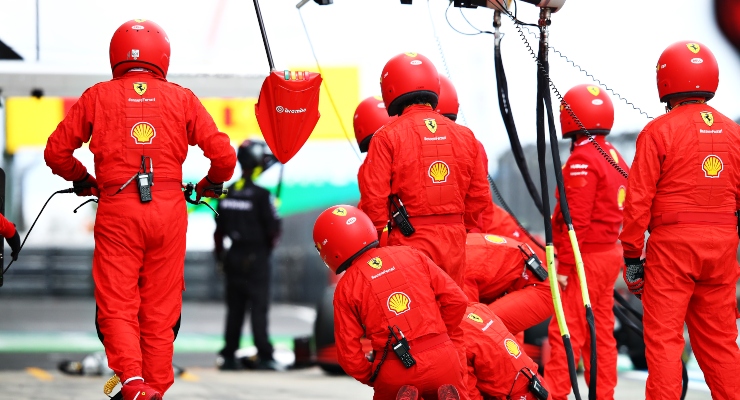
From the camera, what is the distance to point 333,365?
353 inches

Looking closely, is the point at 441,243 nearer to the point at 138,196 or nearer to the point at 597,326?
the point at 138,196

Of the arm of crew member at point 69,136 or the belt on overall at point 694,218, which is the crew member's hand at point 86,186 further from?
the belt on overall at point 694,218

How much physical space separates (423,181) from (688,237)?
1329mm

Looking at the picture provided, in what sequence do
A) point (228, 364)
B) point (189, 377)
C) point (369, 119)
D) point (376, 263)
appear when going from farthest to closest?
point (228, 364) < point (189, 377) < point (369, 119) < point (376, 263)

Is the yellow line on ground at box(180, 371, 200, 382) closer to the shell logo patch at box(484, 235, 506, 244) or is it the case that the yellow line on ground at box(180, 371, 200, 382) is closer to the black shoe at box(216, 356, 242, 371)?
the black shoe at box(216, 356, 242, 371)

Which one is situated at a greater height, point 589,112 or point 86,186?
point 589,112

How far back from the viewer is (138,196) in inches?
203

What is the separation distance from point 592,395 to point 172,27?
439 cm

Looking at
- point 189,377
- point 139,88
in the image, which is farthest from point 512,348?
point 189,377

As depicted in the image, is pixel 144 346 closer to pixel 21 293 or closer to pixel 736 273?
pixel 736 273

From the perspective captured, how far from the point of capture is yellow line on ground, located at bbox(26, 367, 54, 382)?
8469 mm

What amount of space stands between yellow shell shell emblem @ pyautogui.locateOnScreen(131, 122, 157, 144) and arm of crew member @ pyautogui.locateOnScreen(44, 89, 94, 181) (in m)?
0.23

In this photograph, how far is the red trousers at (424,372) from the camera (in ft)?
15.4

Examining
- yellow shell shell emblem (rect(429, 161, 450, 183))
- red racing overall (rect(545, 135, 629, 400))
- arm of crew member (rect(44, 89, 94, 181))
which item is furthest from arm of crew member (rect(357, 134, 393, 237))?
red racing overall (rect(545, 135, 629, 400))
